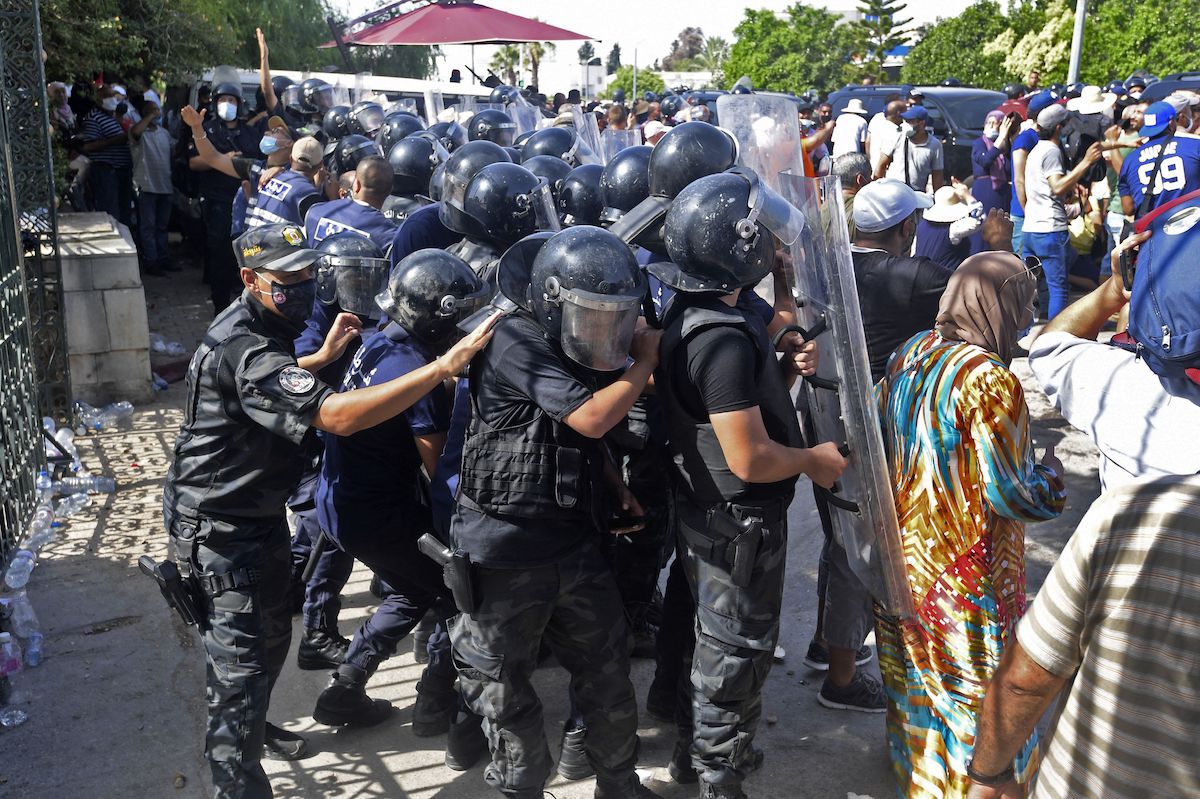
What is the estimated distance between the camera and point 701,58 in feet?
310

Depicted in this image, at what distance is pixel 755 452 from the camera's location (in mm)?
2938

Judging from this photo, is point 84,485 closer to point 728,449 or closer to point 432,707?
point 432,707

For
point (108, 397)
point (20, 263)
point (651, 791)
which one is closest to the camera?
point (651, 791)

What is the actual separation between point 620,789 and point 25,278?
4604 millimetres

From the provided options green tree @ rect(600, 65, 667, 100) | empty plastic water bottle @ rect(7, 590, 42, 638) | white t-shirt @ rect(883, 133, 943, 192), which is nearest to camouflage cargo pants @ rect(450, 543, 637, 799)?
empty plastic water bottle @ rect(7, 590, 42, 638)

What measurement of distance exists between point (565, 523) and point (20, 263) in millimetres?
4213

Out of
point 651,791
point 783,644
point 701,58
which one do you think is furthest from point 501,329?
point 701,58

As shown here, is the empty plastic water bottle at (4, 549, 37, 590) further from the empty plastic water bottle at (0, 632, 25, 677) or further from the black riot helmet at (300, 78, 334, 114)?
the black riot helmet at (300, 78, 334, 114)

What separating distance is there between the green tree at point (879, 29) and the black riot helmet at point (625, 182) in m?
45.8

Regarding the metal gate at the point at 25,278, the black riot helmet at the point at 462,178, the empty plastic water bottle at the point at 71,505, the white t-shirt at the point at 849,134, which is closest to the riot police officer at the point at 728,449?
the black riot helmet at the point at 462,178

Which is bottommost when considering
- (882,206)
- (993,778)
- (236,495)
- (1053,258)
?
(993,778)

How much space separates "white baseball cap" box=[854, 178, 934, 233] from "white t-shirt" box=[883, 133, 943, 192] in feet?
21.3

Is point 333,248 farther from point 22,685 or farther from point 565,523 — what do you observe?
point 22,685

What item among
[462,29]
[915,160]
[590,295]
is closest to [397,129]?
[590,295]
